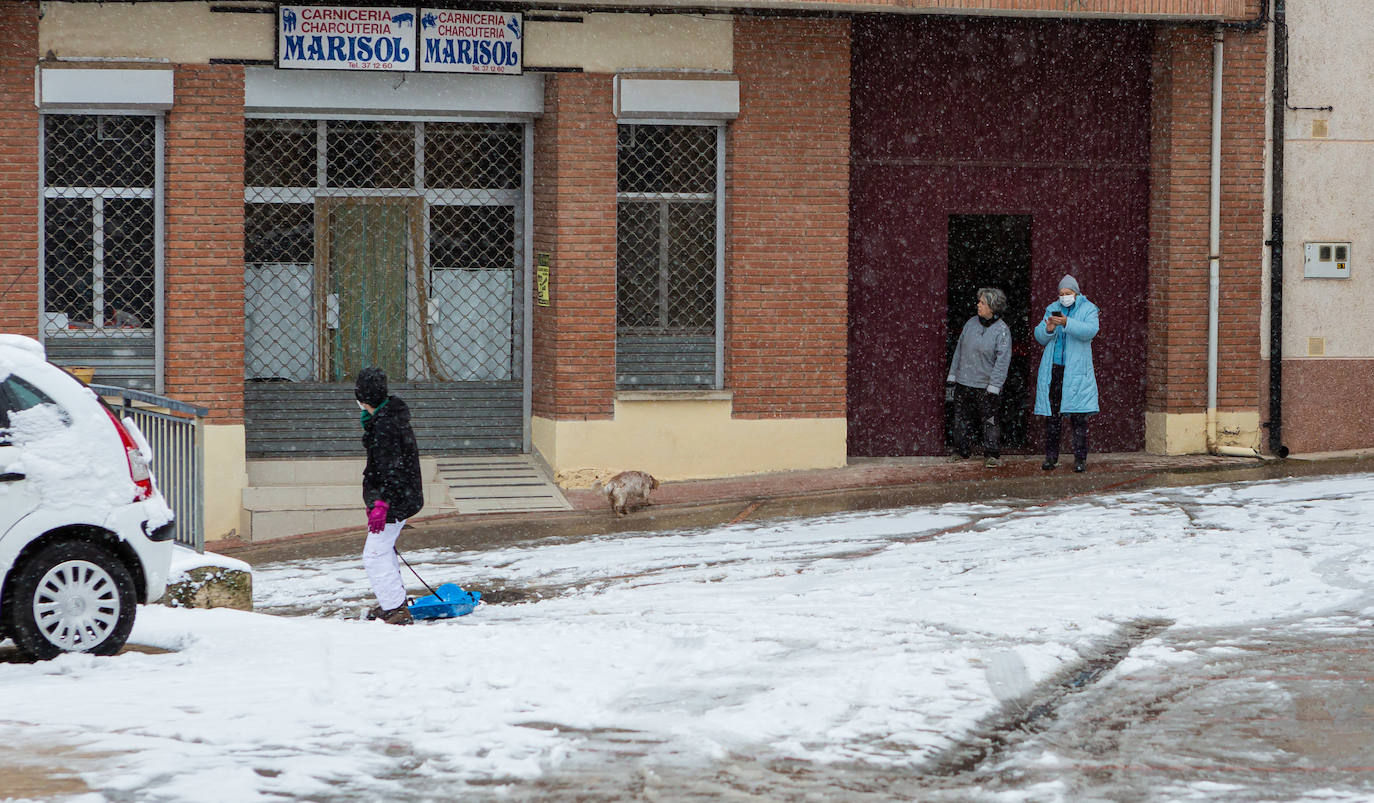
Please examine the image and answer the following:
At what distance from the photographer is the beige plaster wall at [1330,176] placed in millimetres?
16406

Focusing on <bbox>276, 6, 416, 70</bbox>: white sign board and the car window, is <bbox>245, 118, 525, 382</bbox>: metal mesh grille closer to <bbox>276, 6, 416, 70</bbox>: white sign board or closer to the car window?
<bbox>276, 6, 416, 70</bbox>: white sign board

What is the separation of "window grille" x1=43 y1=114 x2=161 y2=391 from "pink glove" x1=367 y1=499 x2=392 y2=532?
574 cm

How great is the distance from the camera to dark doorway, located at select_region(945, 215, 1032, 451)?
1662 centimetres

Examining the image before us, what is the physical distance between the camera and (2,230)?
14.2 m

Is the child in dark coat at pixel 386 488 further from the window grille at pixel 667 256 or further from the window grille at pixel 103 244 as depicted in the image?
the window grille at pixel 667 256

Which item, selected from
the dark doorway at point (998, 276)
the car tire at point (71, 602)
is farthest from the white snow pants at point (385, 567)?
the dark doorway at point (998, 276)

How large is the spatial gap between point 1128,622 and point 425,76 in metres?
8.65

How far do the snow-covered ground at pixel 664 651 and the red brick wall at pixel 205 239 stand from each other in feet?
9.69

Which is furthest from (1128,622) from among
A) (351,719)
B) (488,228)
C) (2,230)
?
(2,230)

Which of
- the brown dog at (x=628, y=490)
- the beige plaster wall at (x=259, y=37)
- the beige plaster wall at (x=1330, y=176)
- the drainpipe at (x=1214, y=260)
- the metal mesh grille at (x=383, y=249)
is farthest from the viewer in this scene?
A: the beige plaster wall at (x=1330, y=176)

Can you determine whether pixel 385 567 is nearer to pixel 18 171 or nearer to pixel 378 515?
pixel 378 515

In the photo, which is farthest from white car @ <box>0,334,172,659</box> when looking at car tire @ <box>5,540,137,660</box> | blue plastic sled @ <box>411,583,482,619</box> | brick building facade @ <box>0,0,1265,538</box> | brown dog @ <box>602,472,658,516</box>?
brick building facade @ <box>0,0,1265,538</box>

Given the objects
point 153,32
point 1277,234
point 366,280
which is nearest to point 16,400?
point 153,32

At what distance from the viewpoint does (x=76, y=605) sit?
8156 mm
